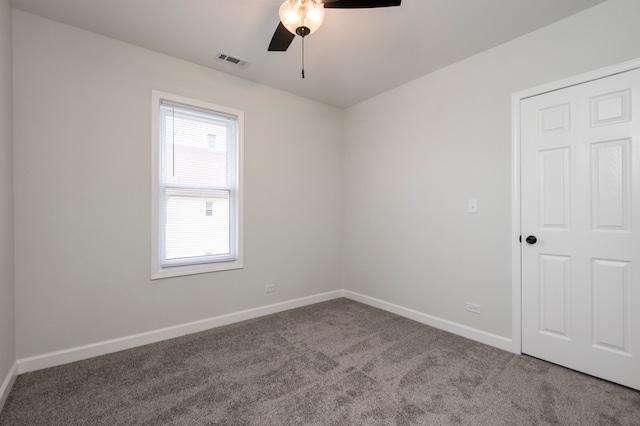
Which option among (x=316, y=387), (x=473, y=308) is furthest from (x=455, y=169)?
(x=316, y=387)

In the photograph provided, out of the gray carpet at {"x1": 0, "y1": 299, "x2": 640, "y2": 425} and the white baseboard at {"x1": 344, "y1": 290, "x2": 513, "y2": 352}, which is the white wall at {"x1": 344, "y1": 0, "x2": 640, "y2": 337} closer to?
the white baseboard at {"x1": 344, "y1": 290, "x2": 513, "y2": 352}

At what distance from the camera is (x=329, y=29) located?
7.88 ft

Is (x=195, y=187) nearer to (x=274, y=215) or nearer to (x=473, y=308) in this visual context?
(x=274, y=215)

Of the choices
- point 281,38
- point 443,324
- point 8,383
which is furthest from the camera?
point 443,324

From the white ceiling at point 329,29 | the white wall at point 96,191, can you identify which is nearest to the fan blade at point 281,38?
the white ceiling at point 329,29

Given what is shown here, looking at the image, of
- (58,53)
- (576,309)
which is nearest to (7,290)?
(58,53)

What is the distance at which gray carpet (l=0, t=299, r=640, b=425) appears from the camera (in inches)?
68.2

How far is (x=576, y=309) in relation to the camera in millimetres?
2227

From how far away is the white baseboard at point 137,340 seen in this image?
2264 millimetres

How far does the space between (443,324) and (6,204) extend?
3.81 meters

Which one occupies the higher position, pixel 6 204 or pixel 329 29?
pixel 329 29

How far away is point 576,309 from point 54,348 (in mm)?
4097

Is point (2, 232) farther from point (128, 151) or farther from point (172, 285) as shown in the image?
point (172, 285)

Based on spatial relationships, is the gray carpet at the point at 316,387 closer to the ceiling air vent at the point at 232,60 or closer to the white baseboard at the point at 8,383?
the white baseboard at the point at 8,383
